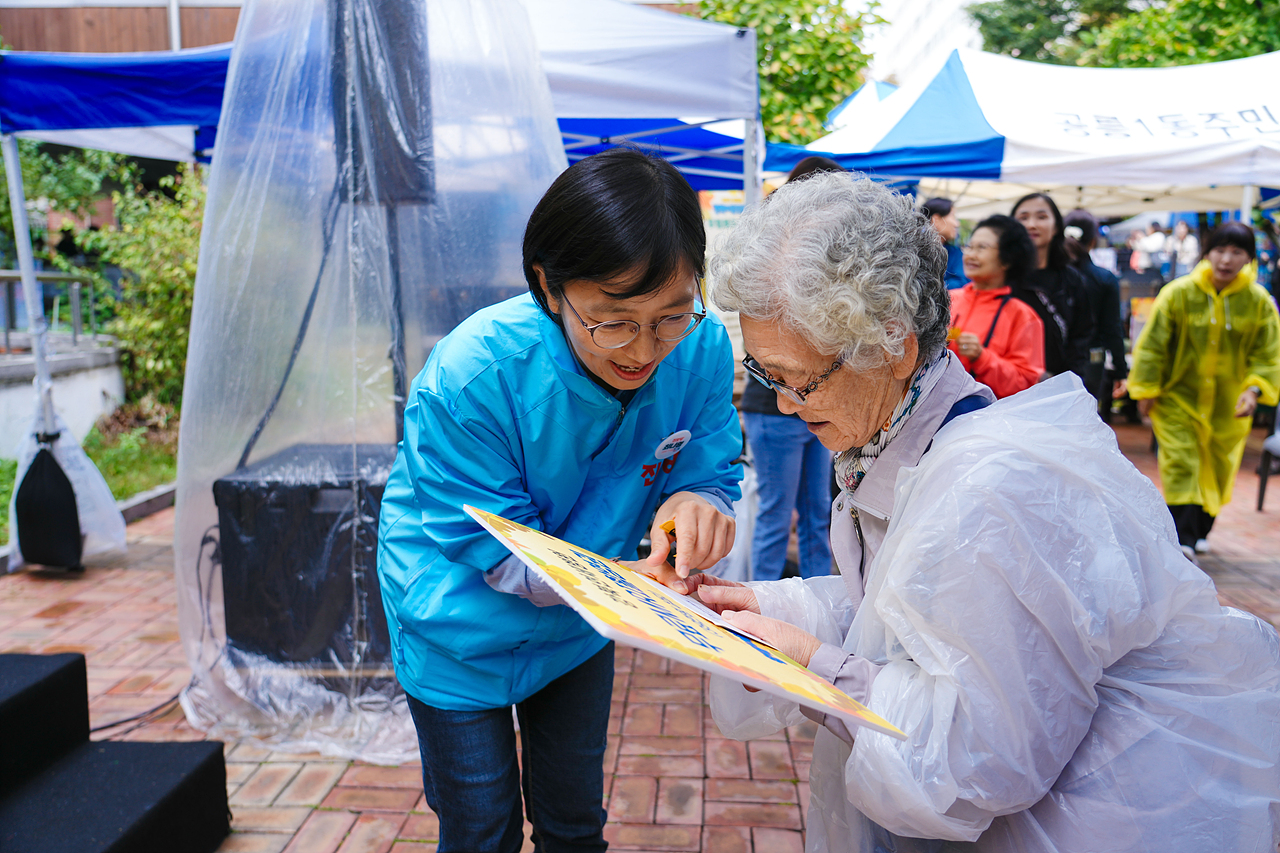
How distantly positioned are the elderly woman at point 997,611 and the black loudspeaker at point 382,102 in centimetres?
182

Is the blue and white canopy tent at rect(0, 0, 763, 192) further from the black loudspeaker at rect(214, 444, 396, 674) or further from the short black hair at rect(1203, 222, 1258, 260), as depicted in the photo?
the short black hair at rect(1203, 222, 1258, 260)

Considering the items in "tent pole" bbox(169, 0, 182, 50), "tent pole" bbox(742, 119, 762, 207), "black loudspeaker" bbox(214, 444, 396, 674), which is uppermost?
"tent pole" bbox(169, 0, 182, 50)

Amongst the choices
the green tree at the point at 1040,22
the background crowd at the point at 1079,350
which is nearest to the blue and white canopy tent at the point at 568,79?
the background crowd at the point at 1079,350

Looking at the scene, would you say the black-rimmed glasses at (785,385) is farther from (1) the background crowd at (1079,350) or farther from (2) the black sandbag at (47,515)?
(2) the black sandbag at (47,515)

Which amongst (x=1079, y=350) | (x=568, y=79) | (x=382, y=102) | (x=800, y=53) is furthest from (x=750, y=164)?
(x=800, y=53)

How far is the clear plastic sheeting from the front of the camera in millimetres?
2645

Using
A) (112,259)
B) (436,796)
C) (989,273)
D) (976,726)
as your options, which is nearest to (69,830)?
(436,796)

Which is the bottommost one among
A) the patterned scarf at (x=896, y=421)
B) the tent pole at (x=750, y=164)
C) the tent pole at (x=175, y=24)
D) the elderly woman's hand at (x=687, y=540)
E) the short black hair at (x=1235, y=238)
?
the elderly woman's hand at (x=687, y=540)

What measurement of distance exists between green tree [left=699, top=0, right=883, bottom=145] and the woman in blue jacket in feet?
21.2

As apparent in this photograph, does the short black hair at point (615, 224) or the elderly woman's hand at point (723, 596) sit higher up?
the short black hair at point (615, 224)

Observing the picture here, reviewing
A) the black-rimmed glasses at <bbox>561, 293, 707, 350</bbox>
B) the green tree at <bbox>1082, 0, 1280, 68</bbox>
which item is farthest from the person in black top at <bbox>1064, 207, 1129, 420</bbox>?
the green tree at <bbox>1082, 0, 1280, 68</bbox>

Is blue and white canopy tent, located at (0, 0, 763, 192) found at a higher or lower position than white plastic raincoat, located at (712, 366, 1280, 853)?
higher

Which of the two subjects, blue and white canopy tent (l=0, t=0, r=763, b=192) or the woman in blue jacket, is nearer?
the woman in blue jacket

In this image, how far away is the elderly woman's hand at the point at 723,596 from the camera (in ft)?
4.45
